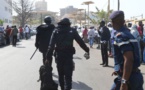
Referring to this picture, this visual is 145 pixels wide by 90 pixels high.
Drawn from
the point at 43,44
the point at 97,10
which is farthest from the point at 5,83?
the point at 97,10

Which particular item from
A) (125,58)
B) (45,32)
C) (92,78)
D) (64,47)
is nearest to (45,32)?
(45,32)

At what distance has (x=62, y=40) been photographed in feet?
22.5

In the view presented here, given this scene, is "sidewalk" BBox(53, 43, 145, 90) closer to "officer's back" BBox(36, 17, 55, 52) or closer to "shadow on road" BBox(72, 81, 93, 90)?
"shadow on road" BBox(72, 81, 93, 90)

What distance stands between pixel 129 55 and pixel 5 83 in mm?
6148

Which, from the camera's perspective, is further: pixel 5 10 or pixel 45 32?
pixel 5 10

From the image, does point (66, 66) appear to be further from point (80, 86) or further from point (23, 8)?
point (23, 8)

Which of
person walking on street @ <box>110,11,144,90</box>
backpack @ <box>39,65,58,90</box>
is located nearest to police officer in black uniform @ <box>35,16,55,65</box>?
backpack @ <box>39,65,58,90</box>

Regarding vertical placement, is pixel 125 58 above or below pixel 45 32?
below

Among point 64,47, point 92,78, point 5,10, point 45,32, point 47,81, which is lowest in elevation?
point 92,78

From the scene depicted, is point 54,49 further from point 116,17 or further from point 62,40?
point 116,17

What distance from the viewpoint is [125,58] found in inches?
166

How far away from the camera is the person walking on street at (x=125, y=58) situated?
13.8 ft

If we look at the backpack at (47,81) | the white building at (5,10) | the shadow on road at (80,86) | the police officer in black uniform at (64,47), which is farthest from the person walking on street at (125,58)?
the white building at (5,10)

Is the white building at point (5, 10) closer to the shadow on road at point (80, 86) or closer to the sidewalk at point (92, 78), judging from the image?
the sidewalk at point (92, 78)
